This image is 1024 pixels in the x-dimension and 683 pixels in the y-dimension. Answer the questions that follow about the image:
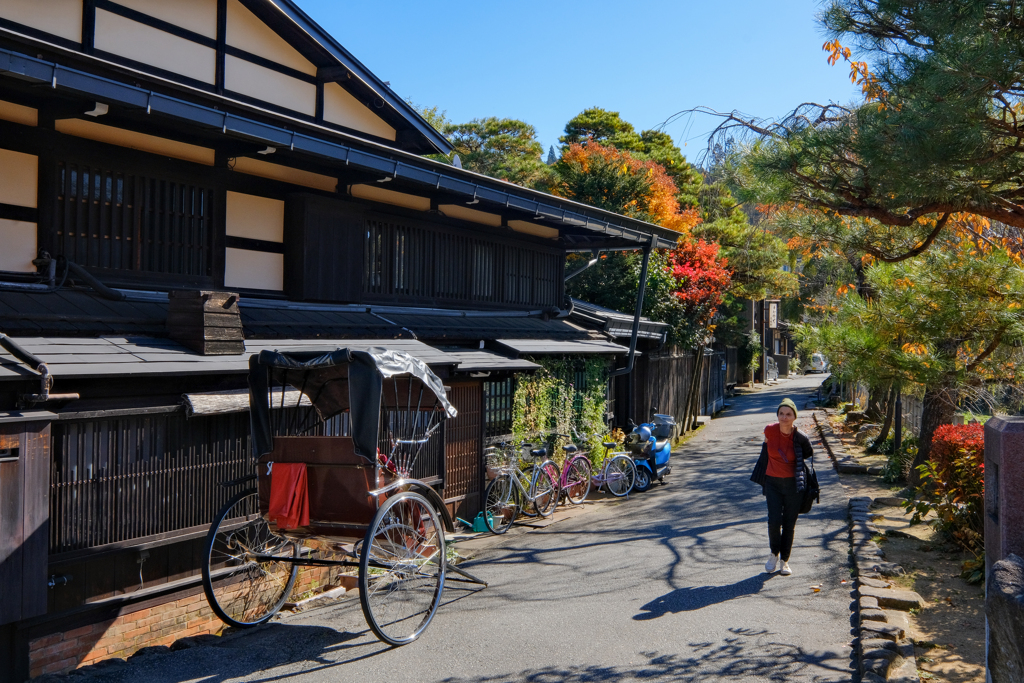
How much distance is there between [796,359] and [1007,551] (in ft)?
208

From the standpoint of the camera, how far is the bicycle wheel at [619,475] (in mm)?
13359

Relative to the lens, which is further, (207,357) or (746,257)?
(746,257)

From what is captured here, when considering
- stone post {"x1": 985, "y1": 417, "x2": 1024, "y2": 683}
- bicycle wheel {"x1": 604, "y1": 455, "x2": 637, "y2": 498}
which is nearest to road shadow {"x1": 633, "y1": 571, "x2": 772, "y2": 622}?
stone post {"x1": 985, "y1": 417, "x2": 1024, "y2": 683}

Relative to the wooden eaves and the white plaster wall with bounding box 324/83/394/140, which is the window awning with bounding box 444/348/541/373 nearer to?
the wooden eaves

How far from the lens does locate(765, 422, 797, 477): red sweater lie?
805cm

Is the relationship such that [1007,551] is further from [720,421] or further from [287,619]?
[720,421]

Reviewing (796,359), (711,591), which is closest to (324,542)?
(711,591)

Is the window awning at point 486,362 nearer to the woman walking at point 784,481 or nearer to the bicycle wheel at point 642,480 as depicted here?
the woman walking at point 784,481

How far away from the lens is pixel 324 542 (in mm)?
6352

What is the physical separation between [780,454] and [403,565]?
4.27m

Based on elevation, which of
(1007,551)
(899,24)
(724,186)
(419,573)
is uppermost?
(899,24)

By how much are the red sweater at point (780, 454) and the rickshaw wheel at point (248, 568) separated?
497 cm

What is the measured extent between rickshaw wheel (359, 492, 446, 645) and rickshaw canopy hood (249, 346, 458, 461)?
67 centimetres

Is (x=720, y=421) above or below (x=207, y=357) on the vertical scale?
below
